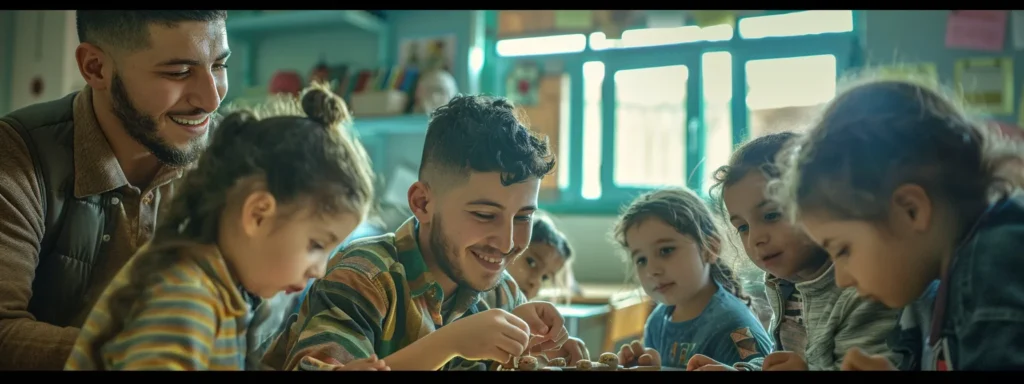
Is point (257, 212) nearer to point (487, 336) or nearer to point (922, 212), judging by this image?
point (487, 336)

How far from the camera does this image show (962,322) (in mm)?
562

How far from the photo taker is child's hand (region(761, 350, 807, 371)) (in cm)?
68

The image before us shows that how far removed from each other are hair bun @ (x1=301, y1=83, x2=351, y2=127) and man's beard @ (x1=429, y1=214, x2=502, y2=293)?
15cm

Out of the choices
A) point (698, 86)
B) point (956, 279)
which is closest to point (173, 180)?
point (956, 279)

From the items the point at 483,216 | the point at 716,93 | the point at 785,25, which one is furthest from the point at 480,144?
the point at 785,25

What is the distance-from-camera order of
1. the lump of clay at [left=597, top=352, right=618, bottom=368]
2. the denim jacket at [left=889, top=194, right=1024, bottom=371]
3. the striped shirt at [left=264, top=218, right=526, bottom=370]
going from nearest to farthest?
the denim jacket at [left=889, top=194, right=1024, bottom=371] → the striped shirt at [left=264, top=218, right=526, bottom=370] → the lump of clay at [left=597, top=352, right=618, bottom=368]

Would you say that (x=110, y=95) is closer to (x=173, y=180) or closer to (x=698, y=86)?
(x=173, y=180)

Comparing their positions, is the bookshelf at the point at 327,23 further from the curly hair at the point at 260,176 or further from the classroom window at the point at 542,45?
the curly hair at the point at 260,176

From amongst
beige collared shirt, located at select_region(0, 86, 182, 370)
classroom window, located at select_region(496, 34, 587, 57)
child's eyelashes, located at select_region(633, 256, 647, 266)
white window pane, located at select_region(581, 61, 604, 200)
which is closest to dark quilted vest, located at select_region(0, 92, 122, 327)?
beige collared shirt, located at select_region(0, 86, 182, 370)

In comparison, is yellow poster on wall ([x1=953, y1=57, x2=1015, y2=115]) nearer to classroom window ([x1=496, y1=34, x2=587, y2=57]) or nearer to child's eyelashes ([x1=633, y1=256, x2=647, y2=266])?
child's eyelashes ([x1=633, y1=256, x2=647, y2=266])

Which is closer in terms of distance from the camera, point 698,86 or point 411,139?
point 411,139

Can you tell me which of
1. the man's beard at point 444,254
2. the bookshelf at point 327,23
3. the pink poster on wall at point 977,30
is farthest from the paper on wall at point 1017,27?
the bookshelf at point 327,23

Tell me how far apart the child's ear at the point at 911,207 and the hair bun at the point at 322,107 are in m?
0.45

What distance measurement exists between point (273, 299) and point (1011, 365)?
58 centimetres
